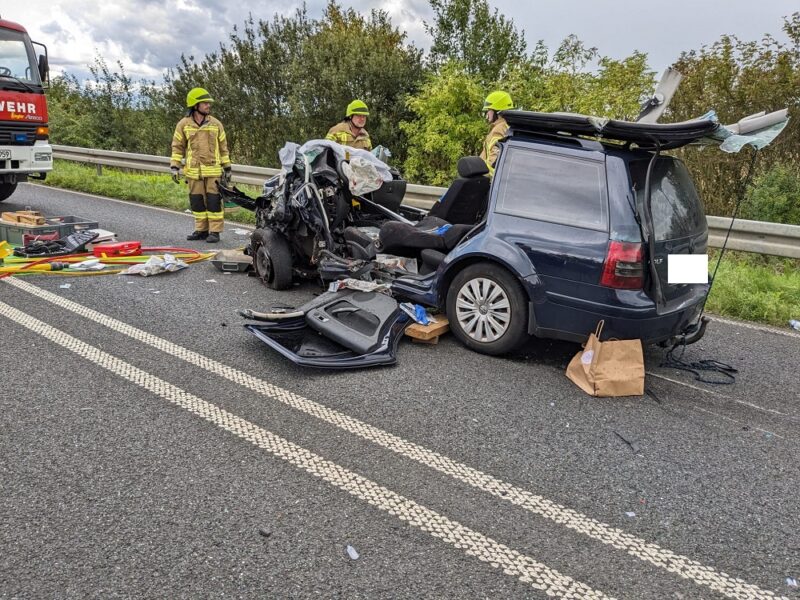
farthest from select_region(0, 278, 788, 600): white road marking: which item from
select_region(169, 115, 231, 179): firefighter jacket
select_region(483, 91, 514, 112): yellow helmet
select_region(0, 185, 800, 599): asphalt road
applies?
select_region(483, 91, 514, 112): yellow helmet

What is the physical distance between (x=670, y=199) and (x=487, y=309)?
4.61 ft

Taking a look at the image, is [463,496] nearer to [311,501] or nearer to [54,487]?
[311,501]

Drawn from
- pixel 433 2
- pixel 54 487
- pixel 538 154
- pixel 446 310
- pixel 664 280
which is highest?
pixel 433 2

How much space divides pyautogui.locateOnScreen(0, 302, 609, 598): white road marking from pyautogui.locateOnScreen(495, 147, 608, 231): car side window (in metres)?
2.20

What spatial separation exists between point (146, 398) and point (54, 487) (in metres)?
0.89

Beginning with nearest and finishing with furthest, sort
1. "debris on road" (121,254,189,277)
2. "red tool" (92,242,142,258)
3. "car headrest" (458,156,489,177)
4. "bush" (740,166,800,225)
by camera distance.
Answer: "car headrest" (458,156,489,177) < "debris on road" (121,254,189,277) < "red tool" (92,242,142,258) < "bush" (740,166,800,225)

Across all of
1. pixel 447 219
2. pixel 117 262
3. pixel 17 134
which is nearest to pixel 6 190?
pixel 17 134

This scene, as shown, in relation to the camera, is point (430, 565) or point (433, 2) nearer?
point (430, 565)

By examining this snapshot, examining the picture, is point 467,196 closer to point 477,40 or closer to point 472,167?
point 472,167

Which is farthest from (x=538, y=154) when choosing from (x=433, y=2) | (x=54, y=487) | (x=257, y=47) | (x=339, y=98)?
(x=257, y=47)

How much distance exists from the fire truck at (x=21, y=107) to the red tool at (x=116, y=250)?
4.17 m

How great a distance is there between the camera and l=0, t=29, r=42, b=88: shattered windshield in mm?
9516

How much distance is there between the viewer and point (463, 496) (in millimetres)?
2768

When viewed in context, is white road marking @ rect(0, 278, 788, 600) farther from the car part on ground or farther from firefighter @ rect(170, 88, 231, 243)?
firefighter @ rect(170, 88, 231, 243)
